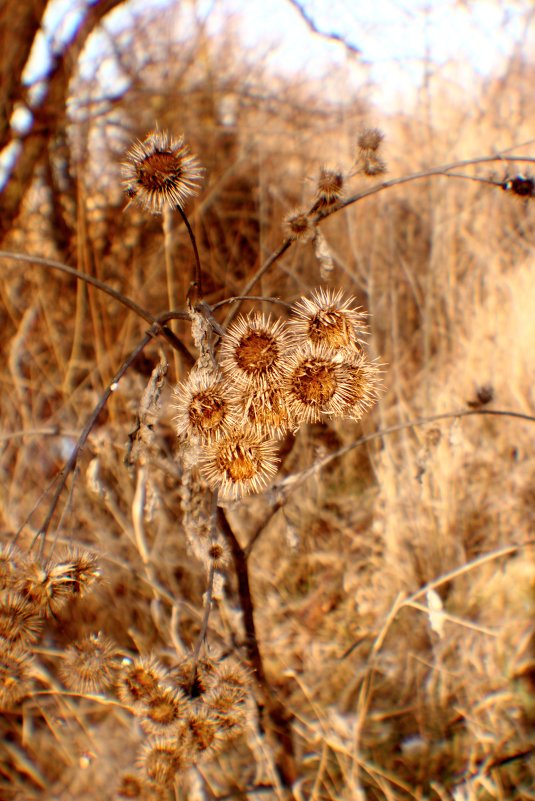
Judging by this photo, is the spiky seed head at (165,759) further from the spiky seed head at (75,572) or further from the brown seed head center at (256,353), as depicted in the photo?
the brown seed head center at (256,353)

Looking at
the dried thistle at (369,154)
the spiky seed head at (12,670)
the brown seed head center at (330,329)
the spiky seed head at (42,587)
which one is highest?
the dried thistle at (369,154)

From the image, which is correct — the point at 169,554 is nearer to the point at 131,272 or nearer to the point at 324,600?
the point at 324,600

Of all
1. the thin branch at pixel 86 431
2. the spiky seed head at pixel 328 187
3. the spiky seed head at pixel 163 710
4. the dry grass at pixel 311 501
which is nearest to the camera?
the thin branch at pixel 86 431

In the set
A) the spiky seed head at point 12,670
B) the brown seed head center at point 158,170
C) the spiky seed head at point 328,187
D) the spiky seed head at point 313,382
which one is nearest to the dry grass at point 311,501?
the spiky seed head at point 12,670

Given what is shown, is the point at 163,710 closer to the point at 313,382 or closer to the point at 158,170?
the point at 313,382

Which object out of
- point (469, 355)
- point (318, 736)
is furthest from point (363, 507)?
point (318, 736)

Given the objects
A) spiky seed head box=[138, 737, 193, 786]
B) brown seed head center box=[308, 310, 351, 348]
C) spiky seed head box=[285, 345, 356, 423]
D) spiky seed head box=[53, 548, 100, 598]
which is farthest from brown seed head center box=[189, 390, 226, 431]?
spiky seed head box=[138, 737, 193, 786]
